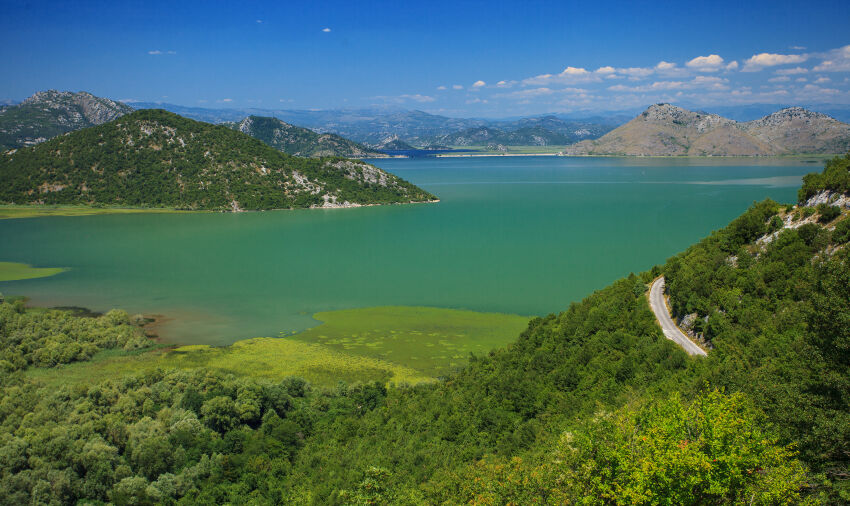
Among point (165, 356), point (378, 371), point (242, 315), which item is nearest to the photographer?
point (378, 371)

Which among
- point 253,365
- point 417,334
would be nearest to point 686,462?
point 253,365

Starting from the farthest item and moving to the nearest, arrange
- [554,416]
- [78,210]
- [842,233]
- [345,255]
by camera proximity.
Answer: [78,210] → [345,255] → [842,233] → [554,416]

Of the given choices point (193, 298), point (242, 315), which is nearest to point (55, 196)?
point (193, 298)

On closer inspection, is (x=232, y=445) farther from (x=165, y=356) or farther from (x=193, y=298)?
(x=193, y=298)

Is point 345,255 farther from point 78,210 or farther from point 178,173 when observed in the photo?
point 78,210

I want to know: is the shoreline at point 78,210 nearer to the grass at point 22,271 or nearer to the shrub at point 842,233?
the grass at point 22,271
